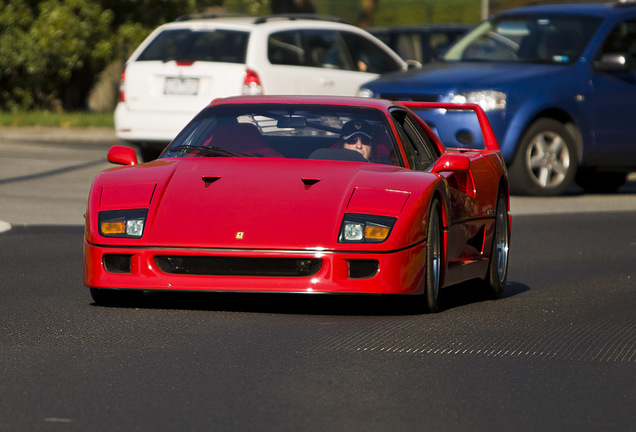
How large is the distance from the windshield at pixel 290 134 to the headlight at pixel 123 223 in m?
0.87

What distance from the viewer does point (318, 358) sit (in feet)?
20.4

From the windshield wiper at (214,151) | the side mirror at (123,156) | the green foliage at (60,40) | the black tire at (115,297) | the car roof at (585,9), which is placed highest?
the windshield wiper at (214,151)

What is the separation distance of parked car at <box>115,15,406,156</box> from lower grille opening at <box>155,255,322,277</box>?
362 inches

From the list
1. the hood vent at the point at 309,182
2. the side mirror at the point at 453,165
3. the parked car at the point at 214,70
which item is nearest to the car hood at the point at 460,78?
the parked car at the point at 214,70

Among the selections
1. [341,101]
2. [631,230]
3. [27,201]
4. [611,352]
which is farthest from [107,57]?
[611,352]

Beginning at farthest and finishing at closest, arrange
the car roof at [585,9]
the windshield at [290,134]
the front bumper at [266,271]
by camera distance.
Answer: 1. the car roof at [585,9]
2. the windshield at [290,134]
3. the front bumper at [266,271]

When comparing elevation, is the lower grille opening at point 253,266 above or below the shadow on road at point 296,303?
above

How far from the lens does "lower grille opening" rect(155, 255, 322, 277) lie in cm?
724

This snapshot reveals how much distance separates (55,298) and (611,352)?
3.17 m

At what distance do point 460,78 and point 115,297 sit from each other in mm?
8008

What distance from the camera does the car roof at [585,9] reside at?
16375 mm

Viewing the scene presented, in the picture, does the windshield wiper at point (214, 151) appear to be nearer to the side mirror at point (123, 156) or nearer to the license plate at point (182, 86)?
the side mirror at point (123, 156)

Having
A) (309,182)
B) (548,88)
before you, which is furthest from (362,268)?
(548,88)

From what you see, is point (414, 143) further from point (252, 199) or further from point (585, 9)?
point (585, 9)
